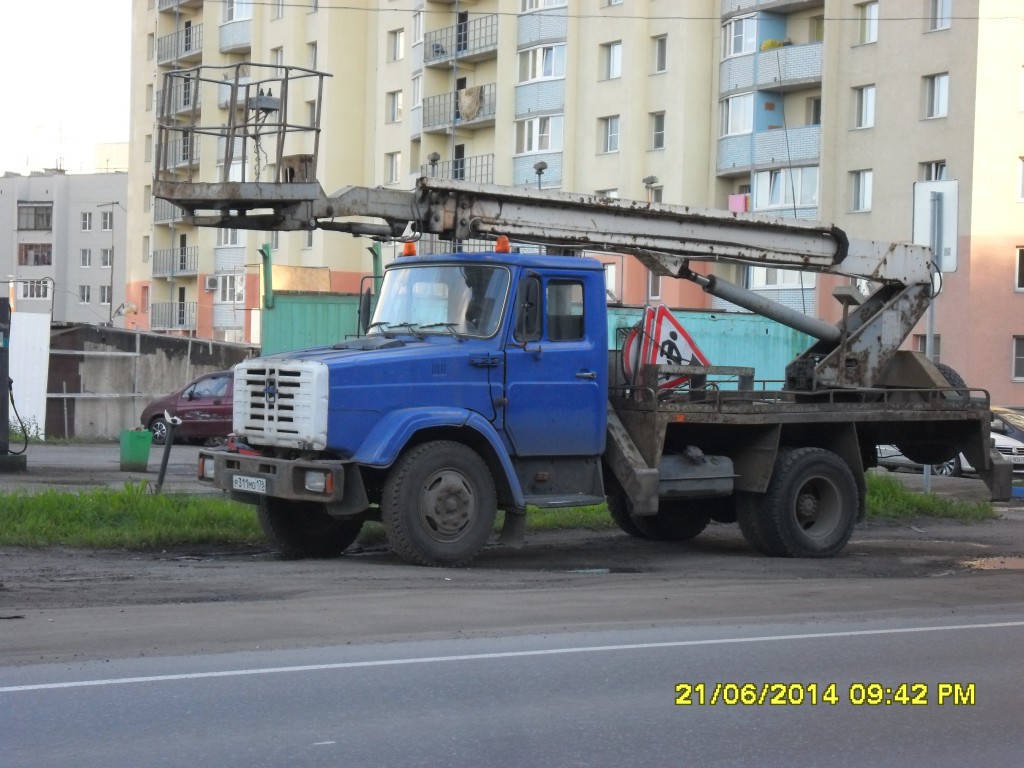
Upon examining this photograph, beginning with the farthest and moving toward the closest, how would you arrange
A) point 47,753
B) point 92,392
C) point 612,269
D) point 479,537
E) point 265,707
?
point 612,269 → point 92,392 → point 479,537 → point 265,707 → point 47,753

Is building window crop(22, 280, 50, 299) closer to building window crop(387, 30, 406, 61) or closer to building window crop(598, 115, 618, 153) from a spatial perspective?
building window crop(387, 30, 406, 61)

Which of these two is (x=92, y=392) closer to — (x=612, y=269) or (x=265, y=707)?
(x=612, y=269)

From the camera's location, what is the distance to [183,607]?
9.91 metres

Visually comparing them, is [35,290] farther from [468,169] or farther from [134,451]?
[134,451]

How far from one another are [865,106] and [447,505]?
3783cm

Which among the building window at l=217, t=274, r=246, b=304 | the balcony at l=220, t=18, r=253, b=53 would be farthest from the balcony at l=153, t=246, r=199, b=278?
the balcony at l=220, t=18, r=253, b=53

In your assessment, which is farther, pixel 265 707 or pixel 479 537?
pixel 479 537

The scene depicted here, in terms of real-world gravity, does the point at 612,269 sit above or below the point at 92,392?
above

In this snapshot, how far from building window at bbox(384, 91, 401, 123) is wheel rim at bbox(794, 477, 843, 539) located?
52.5 metres

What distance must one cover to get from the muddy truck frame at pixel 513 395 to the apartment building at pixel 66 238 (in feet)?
284

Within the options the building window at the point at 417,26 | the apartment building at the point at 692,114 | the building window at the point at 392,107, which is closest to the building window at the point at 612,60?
the apartment building at the point at 692,114

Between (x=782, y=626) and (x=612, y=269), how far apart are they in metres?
42.2

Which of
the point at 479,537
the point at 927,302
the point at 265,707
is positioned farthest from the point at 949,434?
the point at 265,707

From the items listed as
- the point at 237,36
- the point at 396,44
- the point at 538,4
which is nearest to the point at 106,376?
the point at 538,4
